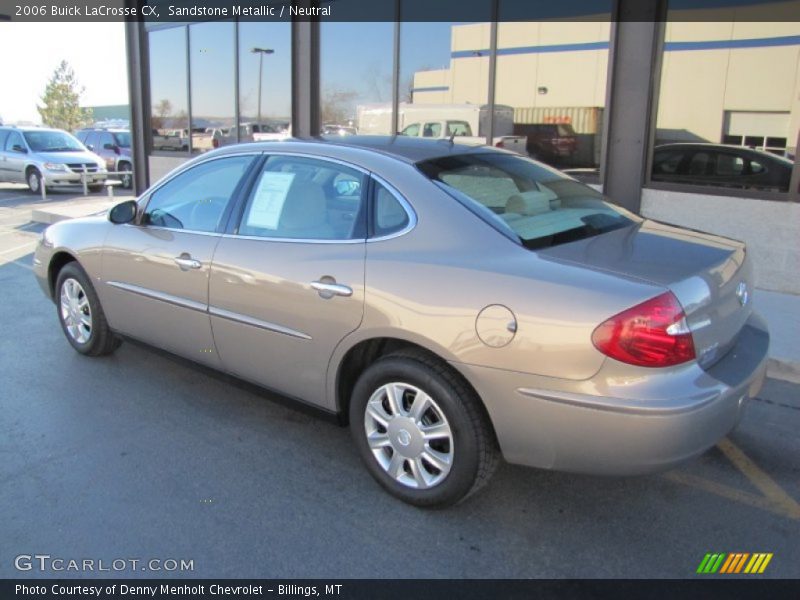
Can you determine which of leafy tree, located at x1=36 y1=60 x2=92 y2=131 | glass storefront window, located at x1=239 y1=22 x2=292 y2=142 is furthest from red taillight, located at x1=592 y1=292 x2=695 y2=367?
leafy tree, located at x1=36 y1=60 x2=92 y2=131


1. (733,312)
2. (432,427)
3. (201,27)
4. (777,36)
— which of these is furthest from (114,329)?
(201,27)

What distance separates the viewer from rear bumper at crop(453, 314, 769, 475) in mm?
2473

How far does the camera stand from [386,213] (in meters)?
3.17

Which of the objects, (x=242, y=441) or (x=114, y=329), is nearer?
(x=242, y=441)

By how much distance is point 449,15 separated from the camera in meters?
9.57

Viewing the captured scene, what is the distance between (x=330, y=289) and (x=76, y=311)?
2677mm

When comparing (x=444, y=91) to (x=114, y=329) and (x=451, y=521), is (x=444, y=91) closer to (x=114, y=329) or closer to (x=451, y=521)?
(x=114, y=329)

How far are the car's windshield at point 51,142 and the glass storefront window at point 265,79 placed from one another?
8505 mm

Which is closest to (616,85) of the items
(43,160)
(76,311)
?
(76,311)

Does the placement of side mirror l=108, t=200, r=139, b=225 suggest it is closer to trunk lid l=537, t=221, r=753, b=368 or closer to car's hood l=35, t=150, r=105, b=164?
trunk lid l=537, t=221, r=753, b=368

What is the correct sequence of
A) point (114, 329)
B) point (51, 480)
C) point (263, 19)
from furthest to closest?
point (263, 19), point (114, 329), point (51, 480)

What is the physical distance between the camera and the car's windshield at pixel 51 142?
18.1m

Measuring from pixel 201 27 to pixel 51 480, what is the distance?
11650mm

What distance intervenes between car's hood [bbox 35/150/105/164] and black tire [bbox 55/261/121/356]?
14.6m
